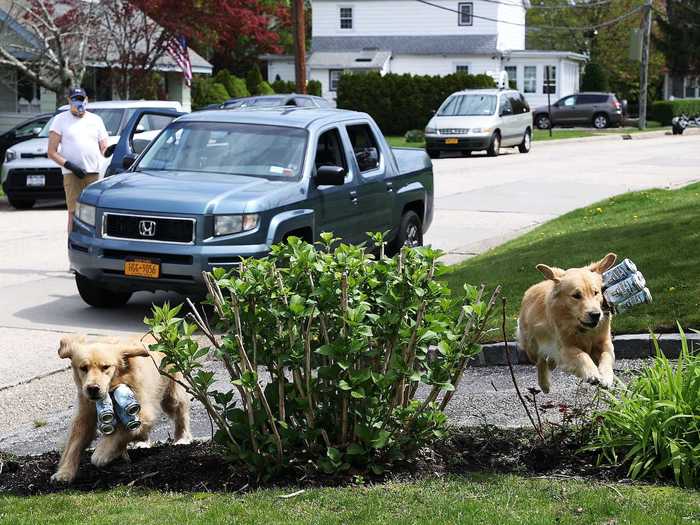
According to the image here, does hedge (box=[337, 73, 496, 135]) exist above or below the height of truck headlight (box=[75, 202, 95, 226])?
above

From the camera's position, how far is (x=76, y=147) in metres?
13.7

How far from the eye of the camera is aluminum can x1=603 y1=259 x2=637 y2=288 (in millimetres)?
6480

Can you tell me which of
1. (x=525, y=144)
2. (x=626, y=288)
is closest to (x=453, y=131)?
(x=525, y=144)

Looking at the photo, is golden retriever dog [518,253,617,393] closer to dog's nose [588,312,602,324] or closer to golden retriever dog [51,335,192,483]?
dog's nose [588,312,602,324]

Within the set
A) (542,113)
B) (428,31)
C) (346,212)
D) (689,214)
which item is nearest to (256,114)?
(346,212)

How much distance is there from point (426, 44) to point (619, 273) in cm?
5973

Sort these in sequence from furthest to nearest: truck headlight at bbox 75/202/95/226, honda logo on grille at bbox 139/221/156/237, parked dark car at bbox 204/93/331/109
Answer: parked dark car at bbox 204/93/331/109 → truck headlight at bbox 75/202/95/226 → honda logo on grille at bbox 139/221/156/237

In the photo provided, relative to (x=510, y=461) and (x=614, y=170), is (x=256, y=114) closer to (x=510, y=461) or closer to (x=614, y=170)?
(x=510, y=461)

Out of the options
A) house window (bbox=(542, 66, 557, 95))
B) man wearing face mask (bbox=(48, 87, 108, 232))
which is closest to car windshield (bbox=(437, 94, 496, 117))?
man wearing face mask (bbox=(48, 87, 108, 232))

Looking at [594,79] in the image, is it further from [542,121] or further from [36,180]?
[36,180]

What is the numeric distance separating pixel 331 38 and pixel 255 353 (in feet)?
206

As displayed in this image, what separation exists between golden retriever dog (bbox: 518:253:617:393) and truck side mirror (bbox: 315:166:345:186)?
15.3ft

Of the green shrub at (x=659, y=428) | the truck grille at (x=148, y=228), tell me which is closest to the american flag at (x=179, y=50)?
the truck grille at (x=148, y=228)

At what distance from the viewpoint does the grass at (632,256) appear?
9.11m
